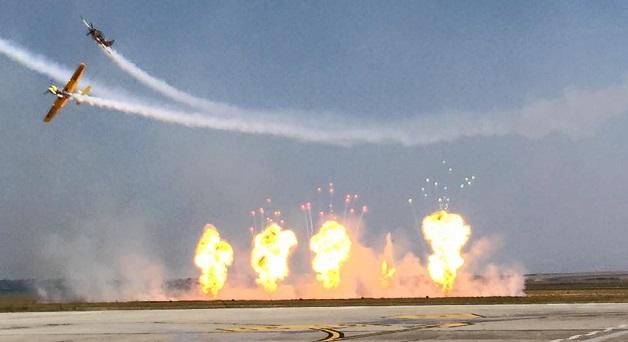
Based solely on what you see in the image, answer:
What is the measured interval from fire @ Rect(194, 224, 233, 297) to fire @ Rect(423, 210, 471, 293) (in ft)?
115

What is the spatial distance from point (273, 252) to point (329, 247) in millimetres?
9564

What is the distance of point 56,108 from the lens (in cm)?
7344

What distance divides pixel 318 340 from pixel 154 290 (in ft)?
387

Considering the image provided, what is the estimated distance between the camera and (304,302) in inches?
2867

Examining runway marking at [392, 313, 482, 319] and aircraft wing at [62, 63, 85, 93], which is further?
aircraft wing at [62, 63, 85, 93]

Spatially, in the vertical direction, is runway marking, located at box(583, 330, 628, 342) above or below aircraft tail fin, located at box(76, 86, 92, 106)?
below

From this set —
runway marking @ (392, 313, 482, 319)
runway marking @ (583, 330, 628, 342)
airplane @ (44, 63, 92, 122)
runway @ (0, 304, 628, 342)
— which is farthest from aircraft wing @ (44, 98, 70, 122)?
runway marking @ (583, 330, 628, 342)

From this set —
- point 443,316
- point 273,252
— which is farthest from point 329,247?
point 443,316

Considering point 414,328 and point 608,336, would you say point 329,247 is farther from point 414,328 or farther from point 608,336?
point 608,336

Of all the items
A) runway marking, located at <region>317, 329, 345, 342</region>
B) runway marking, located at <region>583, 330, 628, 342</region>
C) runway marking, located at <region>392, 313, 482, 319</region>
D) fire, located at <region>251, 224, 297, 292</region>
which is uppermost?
fire, located at <region>251, 224, 297, 292</region>

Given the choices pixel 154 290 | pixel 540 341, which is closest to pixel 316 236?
pixel 154 290

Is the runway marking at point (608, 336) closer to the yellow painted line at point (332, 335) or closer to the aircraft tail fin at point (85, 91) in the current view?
the yellow painted line at point (332, 335)

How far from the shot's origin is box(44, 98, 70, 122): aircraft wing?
72250mm

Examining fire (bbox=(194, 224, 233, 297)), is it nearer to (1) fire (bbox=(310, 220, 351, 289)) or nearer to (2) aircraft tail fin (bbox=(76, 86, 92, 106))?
(1) fire (bbox=(310, 220, 351, 289))
